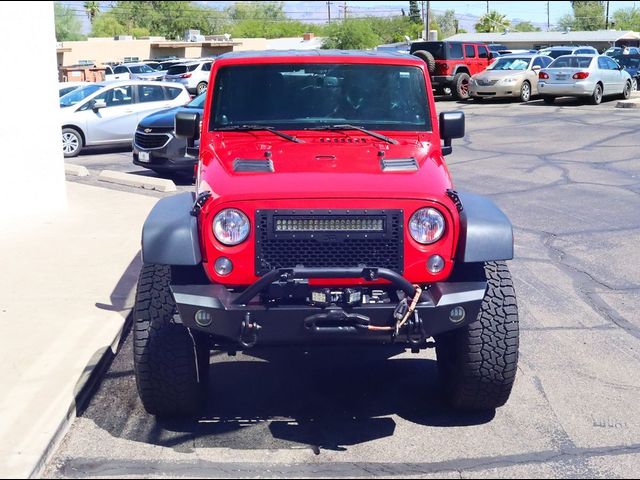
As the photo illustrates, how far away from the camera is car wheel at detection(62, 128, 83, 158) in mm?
20062

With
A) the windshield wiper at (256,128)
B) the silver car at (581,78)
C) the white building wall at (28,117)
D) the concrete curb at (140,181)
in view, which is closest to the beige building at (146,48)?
the silver car at (581,78)

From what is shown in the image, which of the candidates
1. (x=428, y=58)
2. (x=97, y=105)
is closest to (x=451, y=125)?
(x=97, y=105)

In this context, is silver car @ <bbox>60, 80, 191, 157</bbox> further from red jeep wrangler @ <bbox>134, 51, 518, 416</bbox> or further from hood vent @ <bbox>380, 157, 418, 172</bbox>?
hood vent @ <bbox>380, 157, 418, 172</bbox>

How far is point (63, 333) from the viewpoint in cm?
733

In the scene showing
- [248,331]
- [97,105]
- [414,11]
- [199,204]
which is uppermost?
[414,11]

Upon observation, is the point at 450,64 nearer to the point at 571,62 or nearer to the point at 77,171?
the point at 571,62

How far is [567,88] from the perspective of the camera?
29.3 m

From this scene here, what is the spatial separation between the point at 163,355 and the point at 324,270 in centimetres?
112

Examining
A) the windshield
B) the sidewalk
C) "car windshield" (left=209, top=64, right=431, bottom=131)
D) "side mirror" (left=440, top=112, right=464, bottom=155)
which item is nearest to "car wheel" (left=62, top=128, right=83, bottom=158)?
the sidewalk

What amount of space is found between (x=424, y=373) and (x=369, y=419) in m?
0.96

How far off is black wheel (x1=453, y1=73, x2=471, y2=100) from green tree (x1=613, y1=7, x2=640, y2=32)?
9633 centimetres

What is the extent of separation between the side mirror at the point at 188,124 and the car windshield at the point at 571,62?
2453 centimetres

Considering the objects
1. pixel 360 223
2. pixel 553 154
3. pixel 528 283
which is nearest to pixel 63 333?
pixel 360 223

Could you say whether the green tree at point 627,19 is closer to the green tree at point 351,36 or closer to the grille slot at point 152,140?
the green tree at point 351,36
